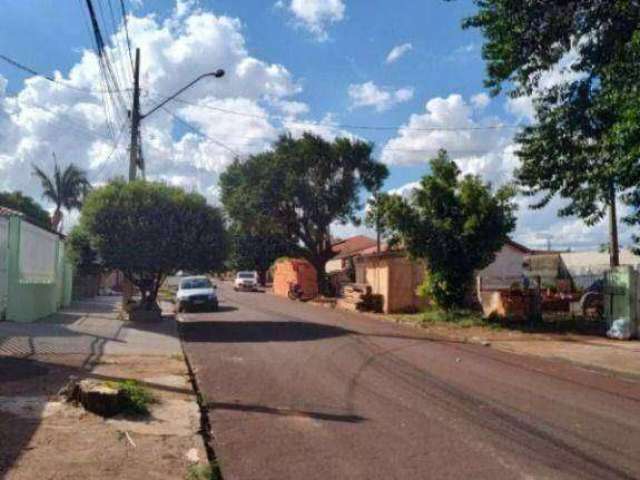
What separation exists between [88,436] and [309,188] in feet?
137

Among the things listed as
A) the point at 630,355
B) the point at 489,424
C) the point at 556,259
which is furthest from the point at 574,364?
the point at 556,259

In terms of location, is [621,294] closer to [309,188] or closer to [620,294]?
[620,294]

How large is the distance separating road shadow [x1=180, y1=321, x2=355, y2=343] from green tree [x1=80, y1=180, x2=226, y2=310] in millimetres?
2156

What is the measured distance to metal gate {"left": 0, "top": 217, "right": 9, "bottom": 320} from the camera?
18.9 meters

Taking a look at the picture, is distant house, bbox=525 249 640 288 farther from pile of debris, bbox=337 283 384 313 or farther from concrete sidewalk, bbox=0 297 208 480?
concrete sidewalk, bbox=0 297 208 480

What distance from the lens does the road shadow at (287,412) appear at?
28.6 ft

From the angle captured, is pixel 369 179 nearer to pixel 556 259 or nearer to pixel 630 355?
pixel 556 259

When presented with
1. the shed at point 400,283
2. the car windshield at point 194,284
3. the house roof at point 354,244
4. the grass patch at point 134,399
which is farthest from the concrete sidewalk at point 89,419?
the house roof at point 354,244

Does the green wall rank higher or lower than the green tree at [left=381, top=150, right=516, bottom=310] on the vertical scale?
lower

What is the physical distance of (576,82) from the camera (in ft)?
57.0

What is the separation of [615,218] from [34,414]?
1988 centimetres

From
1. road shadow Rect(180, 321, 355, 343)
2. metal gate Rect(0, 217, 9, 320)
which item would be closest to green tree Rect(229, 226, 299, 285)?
road shadow Rect(180, 321, 355, 343)

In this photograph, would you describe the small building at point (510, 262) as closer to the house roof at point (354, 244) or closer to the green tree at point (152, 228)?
the house roof at point (354, 244)

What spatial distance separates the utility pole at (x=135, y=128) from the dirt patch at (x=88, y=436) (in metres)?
13.4
